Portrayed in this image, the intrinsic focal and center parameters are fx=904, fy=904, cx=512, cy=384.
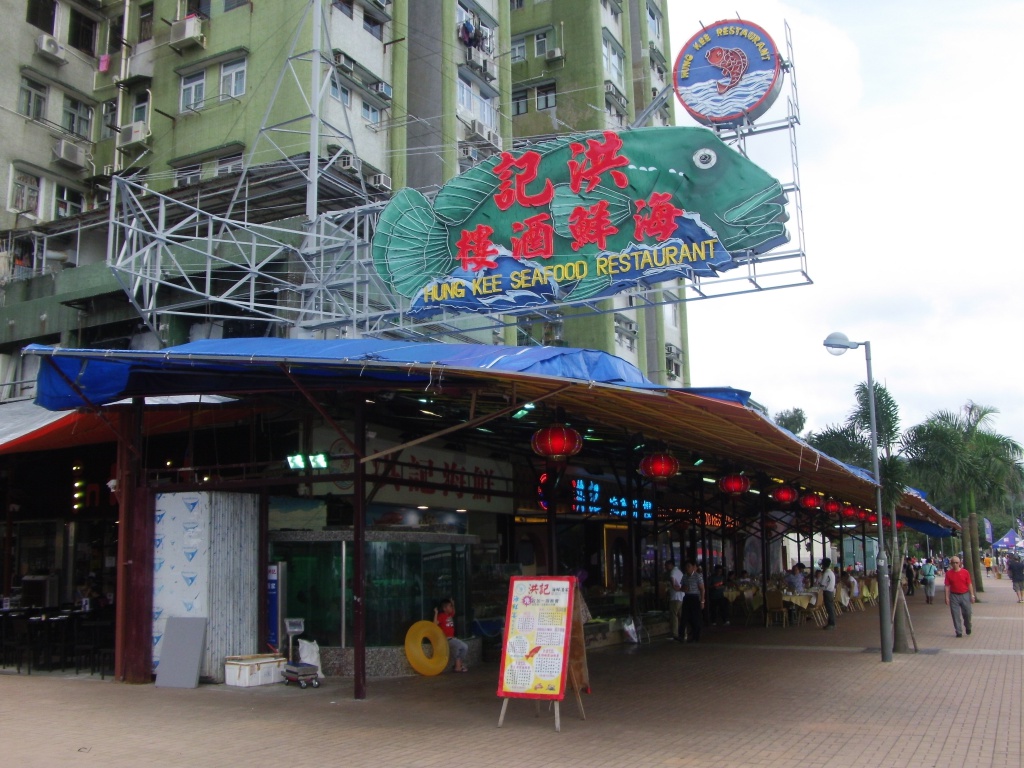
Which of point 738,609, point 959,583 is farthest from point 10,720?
point 738,609

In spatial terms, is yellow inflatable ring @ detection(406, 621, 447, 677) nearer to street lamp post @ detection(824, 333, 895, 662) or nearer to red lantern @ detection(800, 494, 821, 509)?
street lamp post @ detection(824, 333, 895, 662)

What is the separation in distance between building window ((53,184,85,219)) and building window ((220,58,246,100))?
5.61 metres

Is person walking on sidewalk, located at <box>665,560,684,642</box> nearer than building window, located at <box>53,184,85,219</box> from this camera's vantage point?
Yes

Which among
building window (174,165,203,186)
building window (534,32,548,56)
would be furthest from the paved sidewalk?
building window (534,32,548,56)

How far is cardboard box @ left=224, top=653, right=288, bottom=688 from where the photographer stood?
38.3ft

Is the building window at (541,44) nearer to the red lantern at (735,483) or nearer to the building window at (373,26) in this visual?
the building window at (373,26)

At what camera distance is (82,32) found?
87.1 ft

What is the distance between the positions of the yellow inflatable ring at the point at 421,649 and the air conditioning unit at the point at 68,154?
1861 cm

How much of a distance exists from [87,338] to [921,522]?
98.0 ft

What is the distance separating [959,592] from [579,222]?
10.6 meters

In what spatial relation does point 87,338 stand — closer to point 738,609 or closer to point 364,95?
point 364,95

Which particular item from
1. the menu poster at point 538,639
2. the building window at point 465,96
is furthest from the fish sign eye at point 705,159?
the building window at point 465,96

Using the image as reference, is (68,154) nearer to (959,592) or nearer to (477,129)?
(477,129)

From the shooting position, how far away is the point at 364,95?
2336 cm
